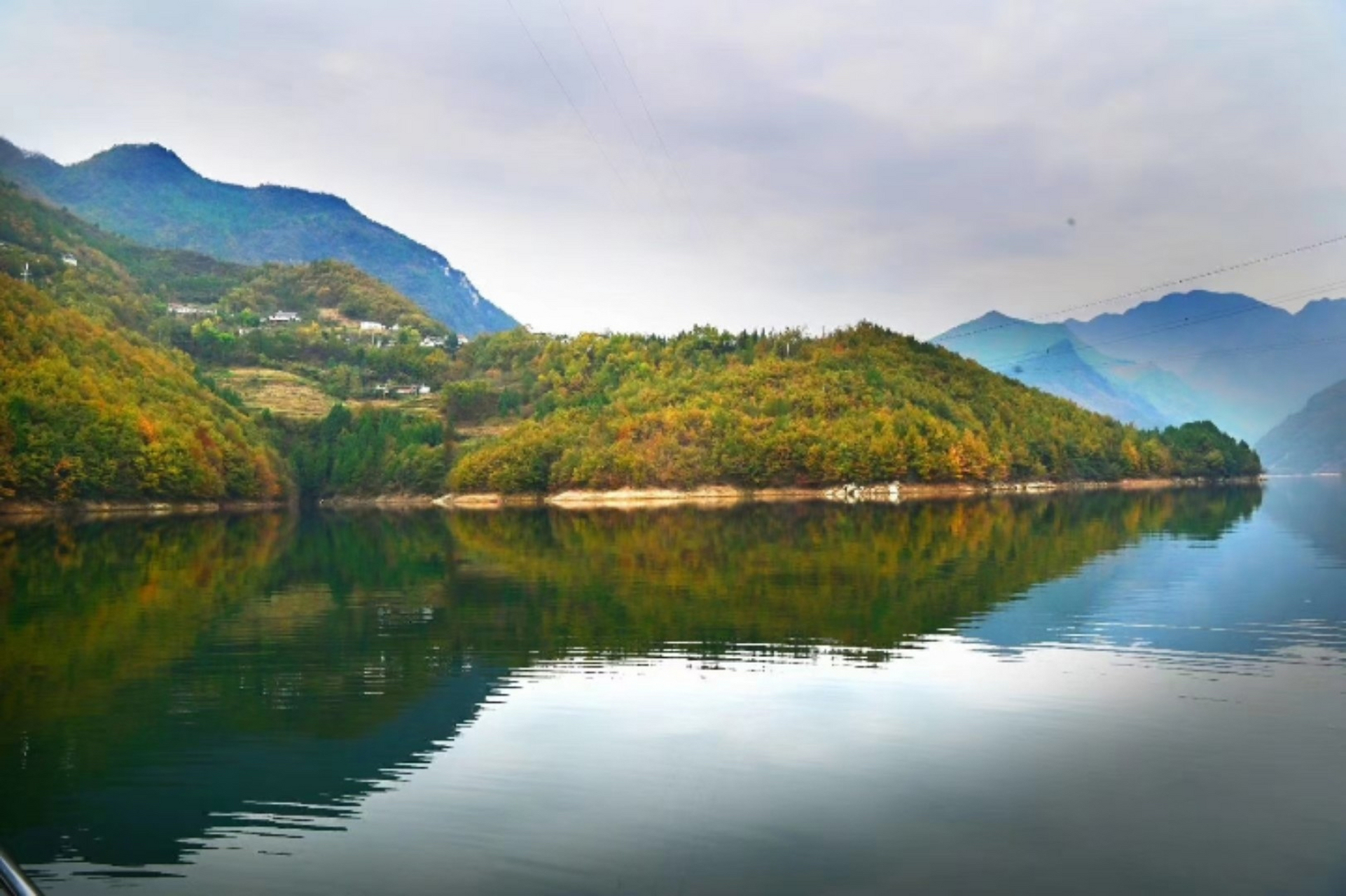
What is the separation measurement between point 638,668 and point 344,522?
296ft

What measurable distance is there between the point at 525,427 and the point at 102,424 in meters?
64.4

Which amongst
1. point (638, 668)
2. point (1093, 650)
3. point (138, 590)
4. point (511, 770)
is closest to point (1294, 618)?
point (1093, 650)

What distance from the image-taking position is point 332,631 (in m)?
30.8

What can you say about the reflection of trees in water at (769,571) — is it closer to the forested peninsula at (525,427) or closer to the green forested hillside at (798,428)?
the forested peninsula at (525,427)

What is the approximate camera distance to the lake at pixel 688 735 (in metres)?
12.9

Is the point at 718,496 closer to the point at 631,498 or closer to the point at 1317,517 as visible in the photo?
the point at 631,498

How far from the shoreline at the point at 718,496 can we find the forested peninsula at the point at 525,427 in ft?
4.34

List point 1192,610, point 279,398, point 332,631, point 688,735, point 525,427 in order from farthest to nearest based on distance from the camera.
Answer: point 279,398 → point 525,427 → point 1192,610 → point 332,631 → point 688,735

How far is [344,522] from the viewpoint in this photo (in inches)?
4279

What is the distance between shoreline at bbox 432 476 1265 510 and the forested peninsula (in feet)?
4.34

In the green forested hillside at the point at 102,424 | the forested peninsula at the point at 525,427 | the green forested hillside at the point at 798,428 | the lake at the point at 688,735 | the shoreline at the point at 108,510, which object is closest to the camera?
the lake at the point at 688,735

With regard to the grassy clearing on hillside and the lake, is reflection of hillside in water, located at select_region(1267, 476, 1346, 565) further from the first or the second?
the grassy clearing on hillside

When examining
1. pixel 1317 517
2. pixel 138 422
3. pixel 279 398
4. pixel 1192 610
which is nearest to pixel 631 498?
pixel 138 422

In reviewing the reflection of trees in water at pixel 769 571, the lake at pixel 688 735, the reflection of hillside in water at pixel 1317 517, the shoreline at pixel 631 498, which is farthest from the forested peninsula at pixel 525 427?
the lake at pixel 688 735
